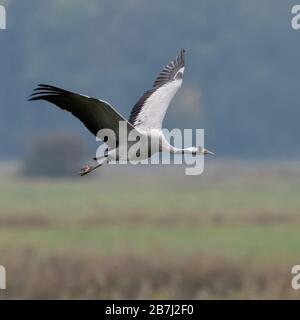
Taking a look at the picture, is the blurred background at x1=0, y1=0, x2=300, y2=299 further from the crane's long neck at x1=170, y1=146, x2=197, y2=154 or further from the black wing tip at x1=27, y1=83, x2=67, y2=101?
the black wing tip at x1=27, y1=83, x2=67, y2=101

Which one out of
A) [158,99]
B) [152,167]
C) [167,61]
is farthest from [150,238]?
[167,61]

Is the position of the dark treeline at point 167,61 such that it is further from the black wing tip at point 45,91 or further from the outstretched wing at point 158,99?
the black wing tip at point 45,91

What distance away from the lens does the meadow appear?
17547mm

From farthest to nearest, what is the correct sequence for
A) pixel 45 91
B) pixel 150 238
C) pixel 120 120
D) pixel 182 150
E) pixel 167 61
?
pixel 167 61, pixel 150 238, pixel 182 150, pixel 120 120, pixel 45 91

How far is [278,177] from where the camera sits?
49.5 m

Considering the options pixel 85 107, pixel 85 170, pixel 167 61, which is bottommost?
pixel 85 170

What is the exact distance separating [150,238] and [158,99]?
1267 centimetres

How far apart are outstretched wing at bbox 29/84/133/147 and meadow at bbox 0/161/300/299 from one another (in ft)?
19.6

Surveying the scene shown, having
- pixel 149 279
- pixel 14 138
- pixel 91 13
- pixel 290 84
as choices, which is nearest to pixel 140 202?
pixel 149 279

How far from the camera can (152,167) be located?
5512cm

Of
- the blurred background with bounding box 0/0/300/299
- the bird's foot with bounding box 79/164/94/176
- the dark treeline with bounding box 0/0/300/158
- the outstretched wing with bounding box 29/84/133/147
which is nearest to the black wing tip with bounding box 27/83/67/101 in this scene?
the outstretched wing with bounding box 29/84/133/147

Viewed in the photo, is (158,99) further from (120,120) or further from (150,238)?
(150,238)

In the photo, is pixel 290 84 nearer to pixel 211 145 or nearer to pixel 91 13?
pixel 211 145

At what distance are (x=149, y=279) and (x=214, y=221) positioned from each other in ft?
34.9
